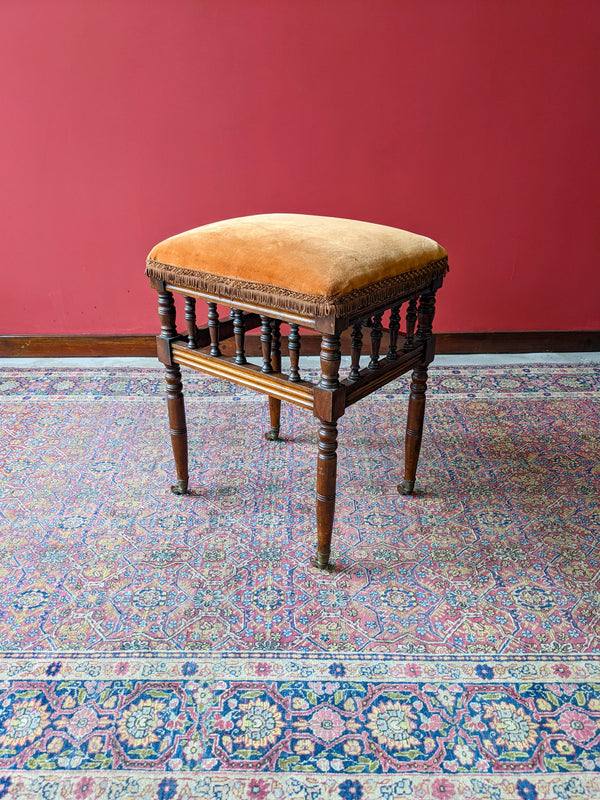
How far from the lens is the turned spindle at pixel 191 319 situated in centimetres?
177

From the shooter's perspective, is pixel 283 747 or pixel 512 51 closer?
pixel 283 747

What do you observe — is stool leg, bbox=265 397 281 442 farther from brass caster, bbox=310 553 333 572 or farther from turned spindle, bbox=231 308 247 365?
brass caster, bbox=310 553 333 572

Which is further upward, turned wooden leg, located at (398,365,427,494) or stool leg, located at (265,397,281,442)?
turned wooden leg, located at (398,365,427,494)

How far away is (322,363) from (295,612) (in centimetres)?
61

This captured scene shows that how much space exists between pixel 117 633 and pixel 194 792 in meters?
0.45

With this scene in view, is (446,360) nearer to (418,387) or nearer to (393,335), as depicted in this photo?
(418,387)

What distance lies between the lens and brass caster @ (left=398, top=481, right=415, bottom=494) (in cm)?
207

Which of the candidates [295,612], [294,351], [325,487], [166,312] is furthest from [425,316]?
[295,612]

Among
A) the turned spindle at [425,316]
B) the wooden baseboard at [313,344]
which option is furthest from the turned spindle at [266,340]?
the wooden baseboard at [313,344]

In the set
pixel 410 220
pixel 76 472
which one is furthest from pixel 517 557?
pixel 410 220

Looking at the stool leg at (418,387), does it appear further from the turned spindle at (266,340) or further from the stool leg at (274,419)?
the stool leg at (274,419)

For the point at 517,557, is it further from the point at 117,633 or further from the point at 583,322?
the point at 583,322

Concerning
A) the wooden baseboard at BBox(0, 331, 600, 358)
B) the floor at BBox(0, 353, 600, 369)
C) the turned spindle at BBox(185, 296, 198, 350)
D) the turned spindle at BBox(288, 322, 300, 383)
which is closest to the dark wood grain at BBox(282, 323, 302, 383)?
the turned spindle at BBox(288, 322, 300, 383)

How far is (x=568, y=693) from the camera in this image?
1.38 m
